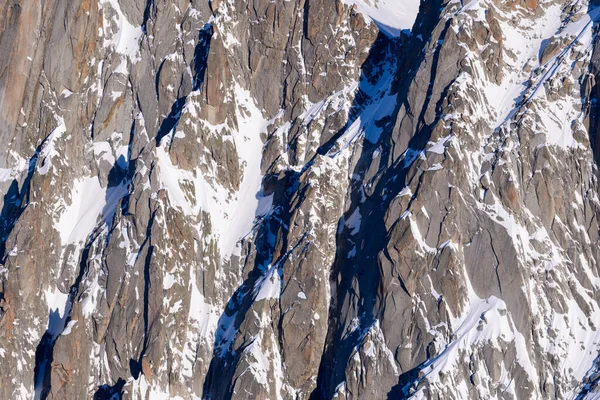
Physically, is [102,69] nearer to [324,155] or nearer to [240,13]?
[240,13]

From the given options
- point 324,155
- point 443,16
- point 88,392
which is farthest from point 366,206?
point 88,392

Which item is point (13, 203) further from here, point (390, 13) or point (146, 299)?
point (390, 13)

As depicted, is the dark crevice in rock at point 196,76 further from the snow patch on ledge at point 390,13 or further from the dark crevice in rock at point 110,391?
the dark crevice in rock at point 110,391

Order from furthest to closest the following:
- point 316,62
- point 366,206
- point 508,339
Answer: point 316,62 → point 366,206 → point 508,339

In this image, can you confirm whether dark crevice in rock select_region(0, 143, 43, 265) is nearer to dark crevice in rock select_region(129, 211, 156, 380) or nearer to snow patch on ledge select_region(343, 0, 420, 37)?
dark crevice in rock select_region(129, 211, 156, 380)

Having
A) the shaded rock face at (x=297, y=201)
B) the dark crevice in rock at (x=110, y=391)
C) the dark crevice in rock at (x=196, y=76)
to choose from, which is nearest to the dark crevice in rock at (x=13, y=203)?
the shaded rock face at (x=297, y=201)

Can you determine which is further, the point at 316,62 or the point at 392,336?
the point at 316,62
